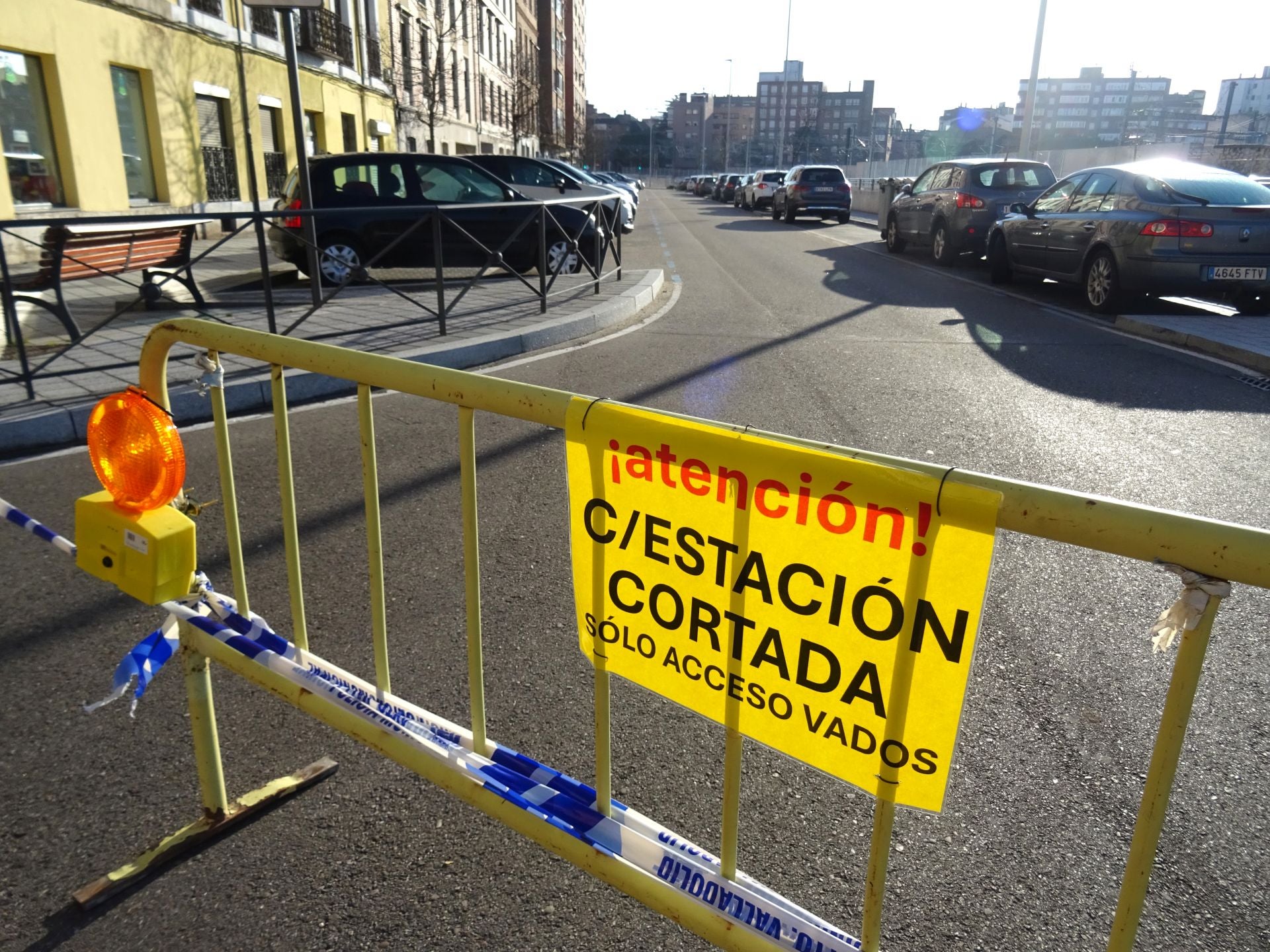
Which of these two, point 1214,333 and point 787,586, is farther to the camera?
point 1214,333

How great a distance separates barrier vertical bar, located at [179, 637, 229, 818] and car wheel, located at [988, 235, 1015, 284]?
12477 millimetres

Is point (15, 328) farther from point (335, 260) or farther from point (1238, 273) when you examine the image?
point (1238, 273)

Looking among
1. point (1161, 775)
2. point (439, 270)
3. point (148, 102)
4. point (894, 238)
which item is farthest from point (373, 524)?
point (148, 102)

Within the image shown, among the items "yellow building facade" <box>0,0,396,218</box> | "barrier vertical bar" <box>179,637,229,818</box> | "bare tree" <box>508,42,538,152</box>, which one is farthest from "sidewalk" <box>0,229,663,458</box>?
"bare tree" <box>508,42,538,152</box>

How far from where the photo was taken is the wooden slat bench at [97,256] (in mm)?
6520

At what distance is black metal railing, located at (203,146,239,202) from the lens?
1838 centimetres

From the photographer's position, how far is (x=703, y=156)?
103750 millimetres

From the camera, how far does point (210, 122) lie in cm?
1870

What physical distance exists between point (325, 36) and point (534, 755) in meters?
25.4

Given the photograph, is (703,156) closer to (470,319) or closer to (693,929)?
(470,319)

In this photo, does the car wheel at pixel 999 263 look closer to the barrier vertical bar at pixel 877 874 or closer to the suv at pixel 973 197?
the suv at pixel 973 197

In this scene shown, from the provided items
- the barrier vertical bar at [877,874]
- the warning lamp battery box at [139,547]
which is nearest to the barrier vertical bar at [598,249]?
the warning lamp battery box at [139,547]

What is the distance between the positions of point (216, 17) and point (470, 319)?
1366cm

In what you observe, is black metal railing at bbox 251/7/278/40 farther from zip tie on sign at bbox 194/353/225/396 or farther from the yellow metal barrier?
the yellow metal barrier
